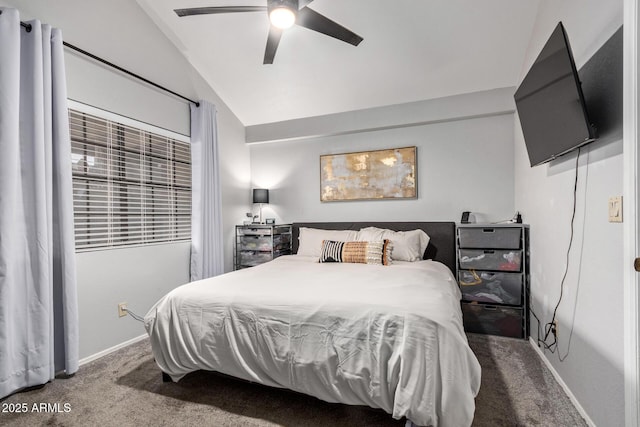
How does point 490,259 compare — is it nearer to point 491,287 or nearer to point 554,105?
point 491,287

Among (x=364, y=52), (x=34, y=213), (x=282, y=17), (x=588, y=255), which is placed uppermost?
(x=364, y=52)

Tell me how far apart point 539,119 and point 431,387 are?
1.80 m

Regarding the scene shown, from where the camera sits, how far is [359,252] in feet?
10.0

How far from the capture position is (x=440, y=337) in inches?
55.7

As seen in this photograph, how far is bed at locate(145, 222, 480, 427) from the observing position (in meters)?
1.40

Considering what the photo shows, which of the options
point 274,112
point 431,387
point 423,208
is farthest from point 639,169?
point 274,112

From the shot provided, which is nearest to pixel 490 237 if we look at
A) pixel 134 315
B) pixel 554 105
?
pixel 554 105

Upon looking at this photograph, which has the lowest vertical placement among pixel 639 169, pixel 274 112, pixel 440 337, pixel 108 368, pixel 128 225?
pixel 108 368

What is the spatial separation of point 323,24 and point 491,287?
2.73 metres

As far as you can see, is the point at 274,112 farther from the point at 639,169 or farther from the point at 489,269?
the point at 639,169

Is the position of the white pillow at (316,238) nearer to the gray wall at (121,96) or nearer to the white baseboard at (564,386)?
the gray wall at (121,96)

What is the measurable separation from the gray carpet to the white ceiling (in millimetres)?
2751

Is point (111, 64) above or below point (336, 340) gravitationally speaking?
above

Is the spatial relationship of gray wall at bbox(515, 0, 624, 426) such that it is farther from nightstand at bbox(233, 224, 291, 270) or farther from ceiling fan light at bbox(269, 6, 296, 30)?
nightstand at bbox(233, 224, 291, 270)
